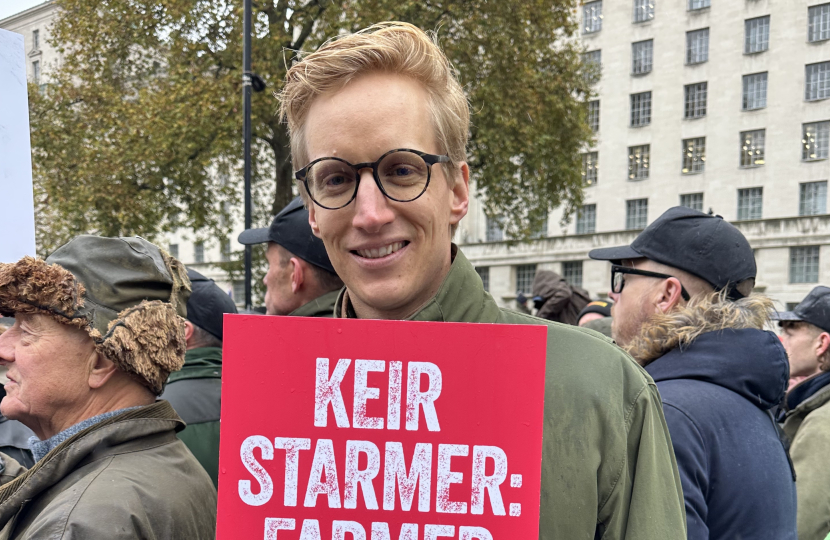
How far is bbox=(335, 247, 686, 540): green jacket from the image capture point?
1458 mm

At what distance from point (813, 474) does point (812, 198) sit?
3843 cm

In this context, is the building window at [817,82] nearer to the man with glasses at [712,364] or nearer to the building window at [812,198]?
the building window at [812,198]

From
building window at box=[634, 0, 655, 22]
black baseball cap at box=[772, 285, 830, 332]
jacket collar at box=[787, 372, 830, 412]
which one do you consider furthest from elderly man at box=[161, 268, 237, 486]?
building window at box=[634, 0, 655, 22]

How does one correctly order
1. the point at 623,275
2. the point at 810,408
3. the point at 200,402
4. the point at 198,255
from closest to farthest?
the point at 623,275 → the point at 200,402 → the point at 810,408 → the point at 198,255

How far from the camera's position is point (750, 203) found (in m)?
39.5

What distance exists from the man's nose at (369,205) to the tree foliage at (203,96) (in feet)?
44.0

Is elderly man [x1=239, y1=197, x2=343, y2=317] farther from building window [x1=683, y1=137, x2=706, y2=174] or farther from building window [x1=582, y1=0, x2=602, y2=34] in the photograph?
building window [x1=582, y1=0, x2=602, y2=34]

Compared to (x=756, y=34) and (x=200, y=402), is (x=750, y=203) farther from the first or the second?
(x=200, y=402)

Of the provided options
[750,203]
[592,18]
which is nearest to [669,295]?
[750,203]

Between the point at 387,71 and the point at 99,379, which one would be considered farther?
the point at 99,379

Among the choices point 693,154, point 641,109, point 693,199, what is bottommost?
point 693,199

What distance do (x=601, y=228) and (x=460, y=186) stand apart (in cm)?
4322

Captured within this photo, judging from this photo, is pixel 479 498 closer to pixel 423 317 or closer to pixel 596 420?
pixel 596 420

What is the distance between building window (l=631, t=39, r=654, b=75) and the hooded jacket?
4289cm
